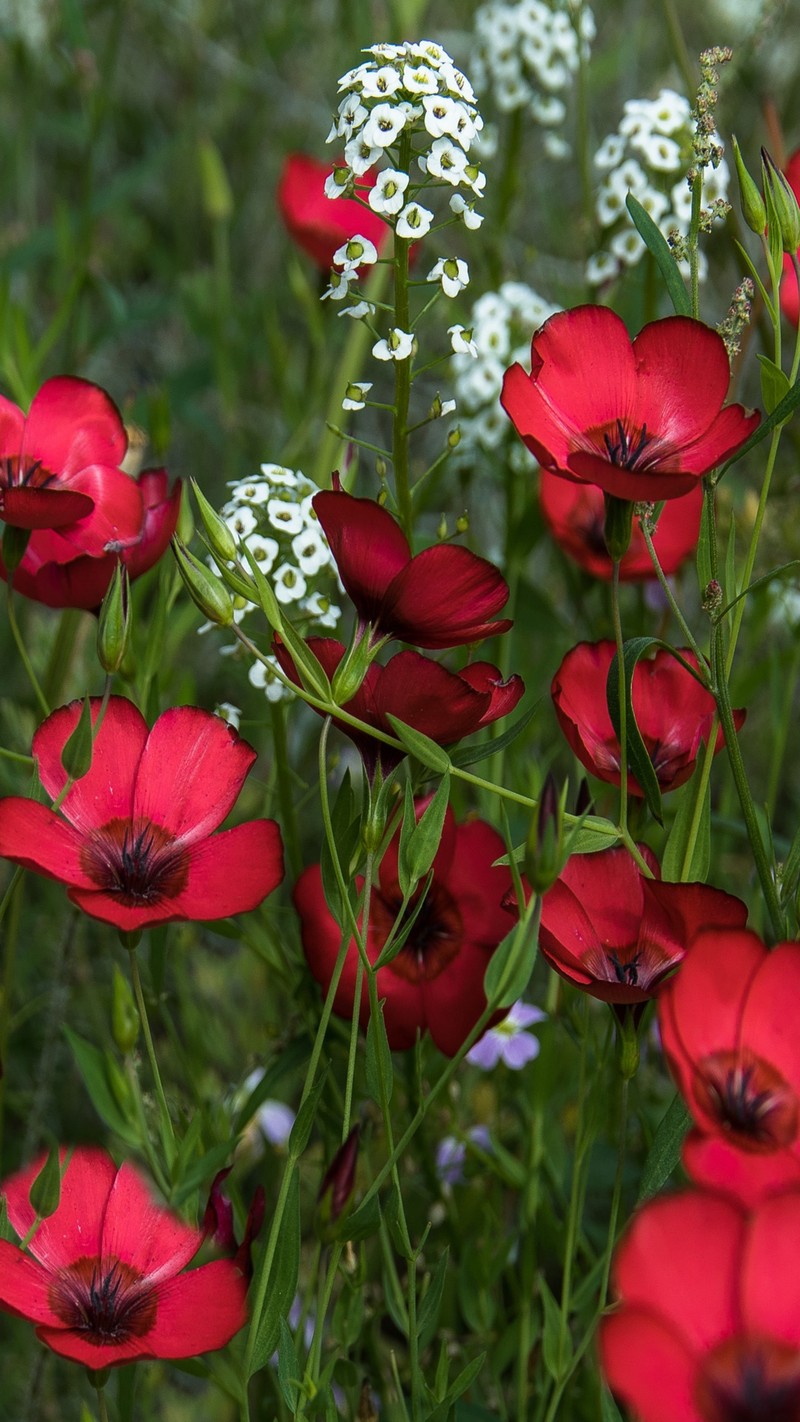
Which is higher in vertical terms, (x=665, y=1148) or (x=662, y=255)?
(x=662, y=255)

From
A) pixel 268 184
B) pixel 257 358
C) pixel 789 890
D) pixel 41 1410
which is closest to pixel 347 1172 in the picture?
pixel 789 890

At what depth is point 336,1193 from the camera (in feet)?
1.80

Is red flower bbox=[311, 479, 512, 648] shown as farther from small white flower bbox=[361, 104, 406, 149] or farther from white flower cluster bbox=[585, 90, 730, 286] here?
white flower cluster bbox=[585, 90, 730, 286]

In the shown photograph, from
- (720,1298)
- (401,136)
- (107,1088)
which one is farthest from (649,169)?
(720,1298)

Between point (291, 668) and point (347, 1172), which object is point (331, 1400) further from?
point (291, 668)

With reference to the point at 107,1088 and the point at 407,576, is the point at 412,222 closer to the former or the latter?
the point at 407,576

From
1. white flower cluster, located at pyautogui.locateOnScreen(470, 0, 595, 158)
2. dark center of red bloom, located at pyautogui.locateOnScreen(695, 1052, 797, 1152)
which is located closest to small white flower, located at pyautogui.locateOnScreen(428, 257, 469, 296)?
dark center of red bloom, located at pyautogui.locateOnScreen(695, 1052, 797, 1152)

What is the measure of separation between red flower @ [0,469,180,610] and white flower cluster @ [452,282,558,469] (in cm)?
40

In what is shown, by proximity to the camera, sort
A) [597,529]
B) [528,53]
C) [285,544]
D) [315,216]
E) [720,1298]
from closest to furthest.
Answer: [720,1298], [285,544], [597,529], [528,53], [315,216]

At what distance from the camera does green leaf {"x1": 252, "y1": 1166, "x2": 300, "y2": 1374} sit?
21.6 inches

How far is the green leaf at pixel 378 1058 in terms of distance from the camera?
1.81ft

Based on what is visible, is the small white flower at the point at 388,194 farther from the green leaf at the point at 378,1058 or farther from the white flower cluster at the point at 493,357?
the white flower cluster at the point at 493,357

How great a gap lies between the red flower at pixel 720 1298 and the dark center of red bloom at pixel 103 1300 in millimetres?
234

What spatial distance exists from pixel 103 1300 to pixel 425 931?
213mm
